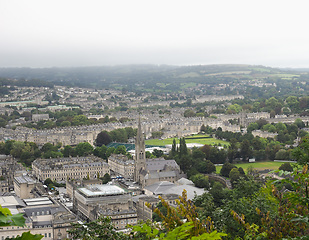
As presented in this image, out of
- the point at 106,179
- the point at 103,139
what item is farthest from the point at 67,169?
the point at 103,139

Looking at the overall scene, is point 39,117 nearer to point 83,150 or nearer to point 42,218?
point 83,150

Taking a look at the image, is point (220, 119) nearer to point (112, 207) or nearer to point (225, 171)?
point (225, 171)

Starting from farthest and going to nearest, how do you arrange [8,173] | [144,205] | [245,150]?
1. [245,150]
2. [8,173]
3. [144,205]

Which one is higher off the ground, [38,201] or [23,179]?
[38,201]

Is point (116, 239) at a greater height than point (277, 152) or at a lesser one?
greater

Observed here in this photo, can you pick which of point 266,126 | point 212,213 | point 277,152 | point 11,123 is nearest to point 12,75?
point 11,123

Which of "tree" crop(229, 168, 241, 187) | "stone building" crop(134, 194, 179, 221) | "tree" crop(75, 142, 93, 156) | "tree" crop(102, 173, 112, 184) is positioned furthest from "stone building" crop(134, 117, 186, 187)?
"tree" crop(75, 142, 93, 156)
